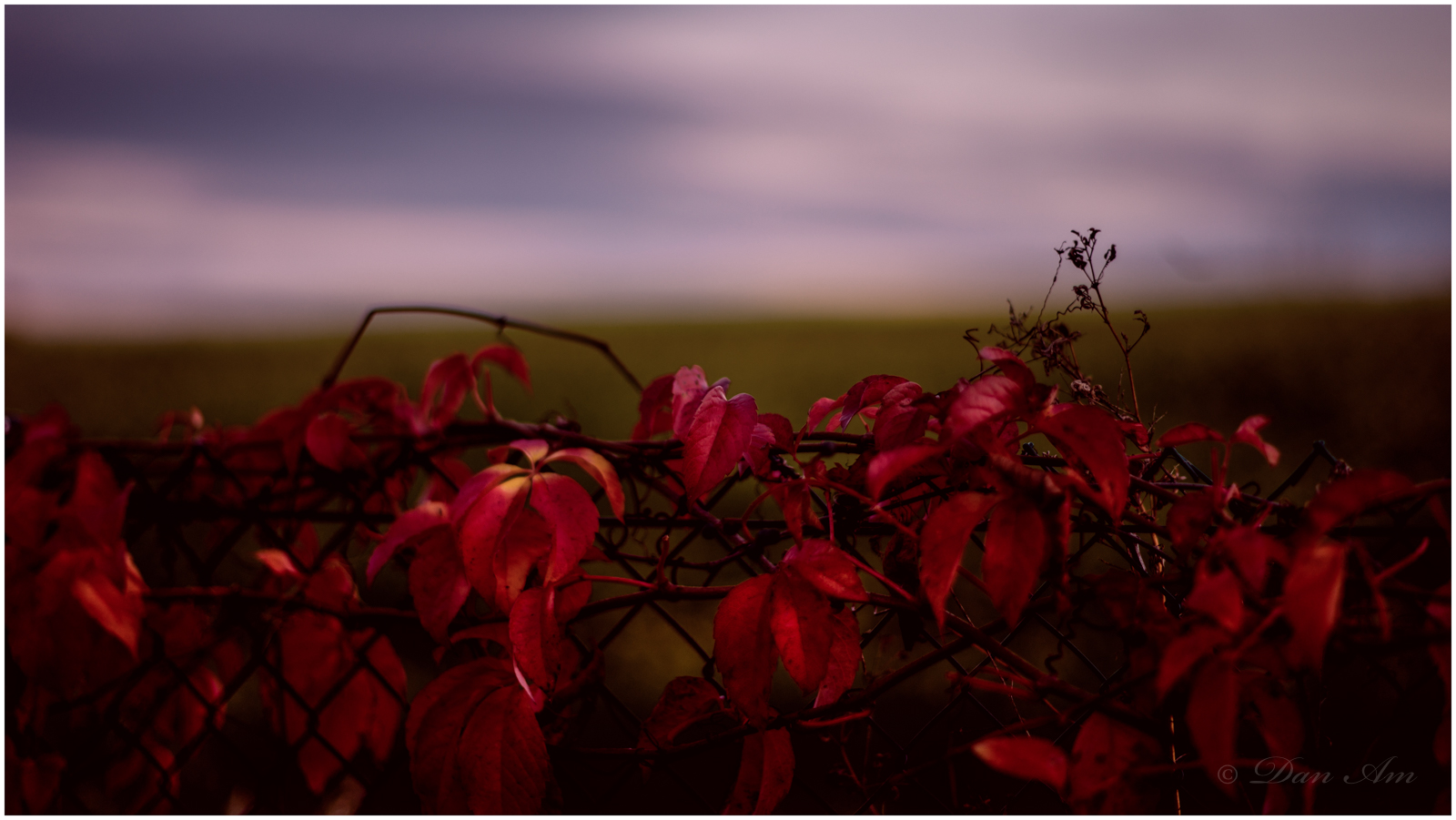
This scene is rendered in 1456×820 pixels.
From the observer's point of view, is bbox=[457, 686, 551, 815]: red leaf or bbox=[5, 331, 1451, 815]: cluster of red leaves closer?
bbox=[5, 331, 1451, 815]: cluster of red leaves

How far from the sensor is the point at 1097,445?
653 millimetres

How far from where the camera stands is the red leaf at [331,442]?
961 millimetres

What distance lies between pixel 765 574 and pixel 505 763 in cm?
31

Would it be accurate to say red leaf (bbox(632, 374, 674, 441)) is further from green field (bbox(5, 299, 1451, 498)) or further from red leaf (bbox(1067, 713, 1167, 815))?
green field (bbox(5, 299, 1451, 498))

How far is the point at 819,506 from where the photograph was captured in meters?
0.87

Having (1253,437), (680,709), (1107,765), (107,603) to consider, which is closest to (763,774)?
(680,709)

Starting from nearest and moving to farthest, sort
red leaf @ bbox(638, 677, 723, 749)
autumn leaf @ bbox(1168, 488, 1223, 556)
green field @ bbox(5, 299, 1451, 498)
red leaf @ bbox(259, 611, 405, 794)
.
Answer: autumn leaf @ bbox(1168, 488, 1223, 556)
red leaf @ bbox(638, 677, 723, 749)
red leaf @ bbox(259, 611, 405, 794)
green field @ bbox(5, 299, 1451, 498)

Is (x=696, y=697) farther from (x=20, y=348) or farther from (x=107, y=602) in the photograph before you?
(x=20, y=348)

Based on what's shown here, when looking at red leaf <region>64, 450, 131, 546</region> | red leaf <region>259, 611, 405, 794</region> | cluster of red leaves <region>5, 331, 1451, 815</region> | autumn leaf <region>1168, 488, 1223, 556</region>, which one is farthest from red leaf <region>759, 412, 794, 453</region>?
red leaf <region>64, 450, 131, 546</region>

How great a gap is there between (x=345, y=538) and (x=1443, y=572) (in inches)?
45.0

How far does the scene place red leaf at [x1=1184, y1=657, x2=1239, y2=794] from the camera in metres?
0.59

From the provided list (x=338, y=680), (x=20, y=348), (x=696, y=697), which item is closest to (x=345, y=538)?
(x=338, y=680)

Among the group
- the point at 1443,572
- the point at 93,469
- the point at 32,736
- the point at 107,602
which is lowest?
the point at 32,736

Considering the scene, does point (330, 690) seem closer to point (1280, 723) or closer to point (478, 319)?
point (478, 319)
